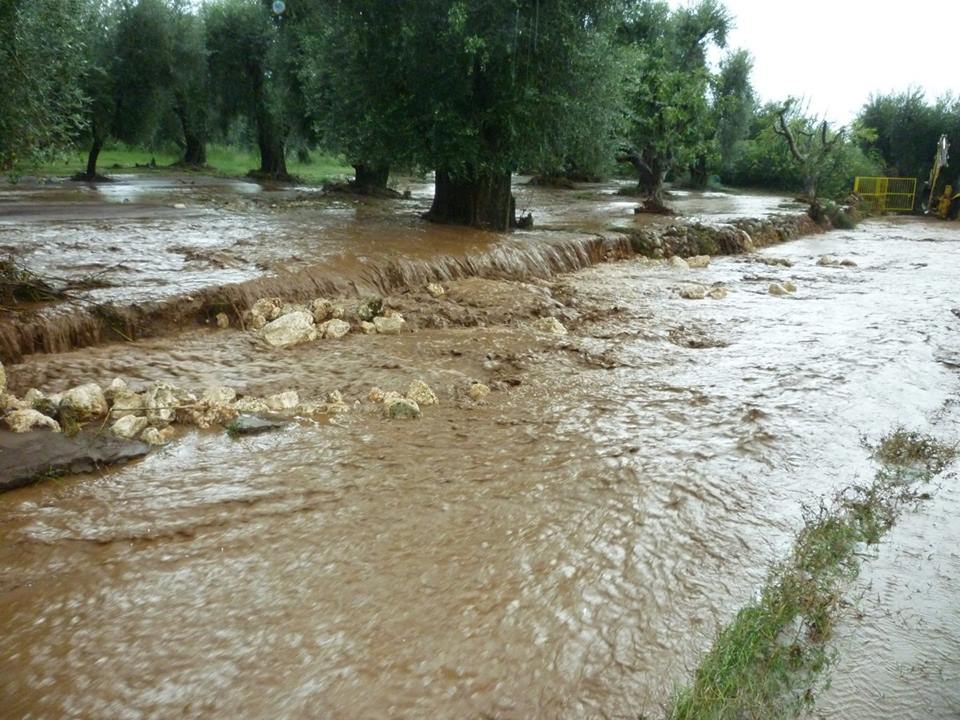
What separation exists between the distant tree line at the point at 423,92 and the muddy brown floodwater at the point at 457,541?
12.6 feet

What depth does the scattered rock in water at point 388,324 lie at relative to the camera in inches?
320

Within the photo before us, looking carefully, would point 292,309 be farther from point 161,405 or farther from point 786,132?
point 786,132

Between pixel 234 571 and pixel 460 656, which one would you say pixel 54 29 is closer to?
pixel 234 571

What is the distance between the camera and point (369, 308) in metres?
8.32

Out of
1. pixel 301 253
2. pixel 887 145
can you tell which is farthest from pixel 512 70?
pixel 887 145

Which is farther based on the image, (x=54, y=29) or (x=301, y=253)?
(x=301, y=253)

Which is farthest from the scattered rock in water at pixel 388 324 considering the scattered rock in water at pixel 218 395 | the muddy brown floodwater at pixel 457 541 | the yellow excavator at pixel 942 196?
the yellow excavator at pixel 942 196

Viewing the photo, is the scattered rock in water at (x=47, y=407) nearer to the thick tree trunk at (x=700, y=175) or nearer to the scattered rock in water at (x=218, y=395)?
the scattered rock in water at (x=218, y=395)

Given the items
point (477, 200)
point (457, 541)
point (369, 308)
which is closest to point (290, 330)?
point (369, 308)

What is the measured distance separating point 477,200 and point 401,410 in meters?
8.53

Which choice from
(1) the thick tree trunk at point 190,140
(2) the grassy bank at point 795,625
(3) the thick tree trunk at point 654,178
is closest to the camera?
(2) the grassy bank at point 795,625

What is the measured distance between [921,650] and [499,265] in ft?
28.0

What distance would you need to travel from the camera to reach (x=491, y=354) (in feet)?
24.4

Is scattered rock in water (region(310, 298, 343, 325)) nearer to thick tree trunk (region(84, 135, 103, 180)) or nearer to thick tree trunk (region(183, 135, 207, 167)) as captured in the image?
thick tree trunk (region(84, 135, 103, 180))
